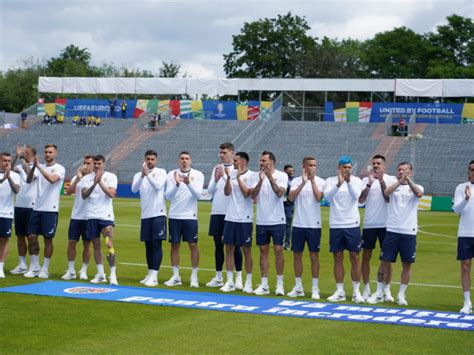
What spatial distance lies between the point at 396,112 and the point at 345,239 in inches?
1841

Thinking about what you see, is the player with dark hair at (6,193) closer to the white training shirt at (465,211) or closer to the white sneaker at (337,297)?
the white sneaker at (337,297)

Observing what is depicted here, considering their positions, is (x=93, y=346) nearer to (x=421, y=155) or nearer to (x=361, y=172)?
(x=361, y=172)

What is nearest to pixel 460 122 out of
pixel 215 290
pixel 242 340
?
pixel 215 290

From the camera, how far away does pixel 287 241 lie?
71.8 feet

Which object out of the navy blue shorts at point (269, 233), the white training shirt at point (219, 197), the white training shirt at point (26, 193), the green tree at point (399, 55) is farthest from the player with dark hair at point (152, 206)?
the green tree at point (399, 55)

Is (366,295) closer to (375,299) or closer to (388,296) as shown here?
(375,299)

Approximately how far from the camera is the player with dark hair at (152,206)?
582 inches

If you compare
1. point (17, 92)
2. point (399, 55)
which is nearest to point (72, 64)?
point (17, 92)

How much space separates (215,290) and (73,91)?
56.5 metres

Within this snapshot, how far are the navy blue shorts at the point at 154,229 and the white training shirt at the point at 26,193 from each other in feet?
7.68

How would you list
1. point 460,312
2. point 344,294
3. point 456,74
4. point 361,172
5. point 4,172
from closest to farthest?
point 460,312
point 344,294
point 4,172
point 361,172
point 456,74

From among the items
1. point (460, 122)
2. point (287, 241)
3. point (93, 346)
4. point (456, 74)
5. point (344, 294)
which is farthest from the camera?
point (456, 74)

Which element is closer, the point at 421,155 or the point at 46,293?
the point at 46,293

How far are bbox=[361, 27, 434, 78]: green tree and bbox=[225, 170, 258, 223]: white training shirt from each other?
241ft
